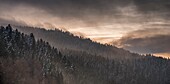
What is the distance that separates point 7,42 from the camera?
14075 cm

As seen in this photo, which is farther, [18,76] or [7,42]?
[7,42]

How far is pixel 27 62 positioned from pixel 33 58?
994cm

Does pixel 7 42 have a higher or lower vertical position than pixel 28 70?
higher

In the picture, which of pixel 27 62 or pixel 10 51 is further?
pixel 27 62

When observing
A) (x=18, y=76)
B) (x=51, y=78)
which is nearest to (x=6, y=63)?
(x=18, y=76)

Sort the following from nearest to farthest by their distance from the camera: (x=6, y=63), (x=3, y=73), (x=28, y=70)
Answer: (x=3, y=73) → (x=6, y=63) → (x=28, y=70)

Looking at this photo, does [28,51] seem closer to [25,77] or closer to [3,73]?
[25,77]

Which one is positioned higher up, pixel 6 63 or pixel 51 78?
pixel 6 63

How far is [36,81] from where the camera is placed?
475 ft

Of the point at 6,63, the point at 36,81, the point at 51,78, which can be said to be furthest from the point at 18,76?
the point at 51,78

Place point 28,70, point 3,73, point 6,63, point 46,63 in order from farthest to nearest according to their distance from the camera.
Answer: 1. point 46,63
2. point 28,70
3. point 6,63
4. point 3,73

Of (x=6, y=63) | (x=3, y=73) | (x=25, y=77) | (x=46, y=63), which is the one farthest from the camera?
(x=46, y=63)

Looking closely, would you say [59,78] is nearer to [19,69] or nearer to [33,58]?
[33,58]

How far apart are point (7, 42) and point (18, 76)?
63.3 feet
